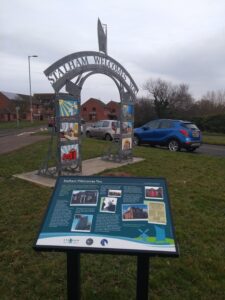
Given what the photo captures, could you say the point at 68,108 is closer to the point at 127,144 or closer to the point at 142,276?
the point at 127,144

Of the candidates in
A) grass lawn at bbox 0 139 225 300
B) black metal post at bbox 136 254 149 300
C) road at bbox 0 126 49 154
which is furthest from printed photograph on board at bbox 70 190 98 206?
road at bbox 0 126 49 154

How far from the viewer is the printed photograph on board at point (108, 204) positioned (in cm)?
243

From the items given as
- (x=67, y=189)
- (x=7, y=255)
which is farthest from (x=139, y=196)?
(x=7, y=255)

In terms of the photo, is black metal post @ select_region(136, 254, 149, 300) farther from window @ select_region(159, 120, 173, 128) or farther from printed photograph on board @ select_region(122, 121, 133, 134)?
window @ select_region(159, 120, 173, 128)

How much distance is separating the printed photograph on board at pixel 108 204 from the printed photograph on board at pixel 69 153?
16.3ft

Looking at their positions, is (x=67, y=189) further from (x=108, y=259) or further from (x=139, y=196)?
(x=108, y=259)

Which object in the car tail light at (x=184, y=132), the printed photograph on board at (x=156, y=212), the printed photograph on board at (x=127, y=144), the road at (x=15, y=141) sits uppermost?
the printed photograph on board at (x=156, y=212)

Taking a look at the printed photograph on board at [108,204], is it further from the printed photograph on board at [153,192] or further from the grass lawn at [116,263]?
the grass lawn at [116,263]

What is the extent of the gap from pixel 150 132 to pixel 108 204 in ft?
44.3

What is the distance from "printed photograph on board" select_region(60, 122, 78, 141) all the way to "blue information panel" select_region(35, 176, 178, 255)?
4.51 m

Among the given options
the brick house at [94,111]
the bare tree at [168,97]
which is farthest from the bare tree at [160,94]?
the brick house at [94,111]

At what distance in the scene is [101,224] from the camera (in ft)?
7.51

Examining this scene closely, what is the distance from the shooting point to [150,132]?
51.6ft

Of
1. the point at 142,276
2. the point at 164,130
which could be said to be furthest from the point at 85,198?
the point at 164,130
